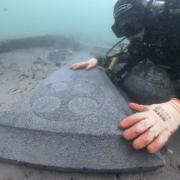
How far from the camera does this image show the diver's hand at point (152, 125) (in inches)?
88.7

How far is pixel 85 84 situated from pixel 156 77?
103 cm

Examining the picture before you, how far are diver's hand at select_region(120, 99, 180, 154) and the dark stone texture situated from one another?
0.49 feet

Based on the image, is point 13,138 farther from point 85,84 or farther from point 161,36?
point 161,36

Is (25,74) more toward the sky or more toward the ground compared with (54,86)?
more toward the ground

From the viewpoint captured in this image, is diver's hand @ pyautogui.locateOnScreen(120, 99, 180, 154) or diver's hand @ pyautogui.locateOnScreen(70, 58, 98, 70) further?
diver's hand @ pyautogui.locateOnScreen(70, 58, 98, 70)

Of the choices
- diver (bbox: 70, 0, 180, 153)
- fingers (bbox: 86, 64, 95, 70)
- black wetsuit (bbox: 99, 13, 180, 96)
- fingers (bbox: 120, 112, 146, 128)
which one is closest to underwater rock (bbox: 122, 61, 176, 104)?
diver (bbox: 70, 0, 180, 153)

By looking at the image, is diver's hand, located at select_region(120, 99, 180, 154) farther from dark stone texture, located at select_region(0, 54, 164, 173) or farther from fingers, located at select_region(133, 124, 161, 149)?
dark stone texture, located at select_region(0, 54, 164, 173)

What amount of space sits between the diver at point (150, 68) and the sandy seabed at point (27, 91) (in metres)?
0.39

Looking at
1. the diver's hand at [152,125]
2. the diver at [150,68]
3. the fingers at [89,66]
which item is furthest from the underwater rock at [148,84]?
the diver's hand at [152,125]

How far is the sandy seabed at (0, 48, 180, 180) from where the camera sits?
2.40m

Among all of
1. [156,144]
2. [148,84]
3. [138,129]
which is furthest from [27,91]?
[156,144]

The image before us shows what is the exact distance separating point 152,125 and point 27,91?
2.92 m

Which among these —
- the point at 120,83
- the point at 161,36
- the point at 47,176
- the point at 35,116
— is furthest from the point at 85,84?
the point at 47,176

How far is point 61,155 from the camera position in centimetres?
241
